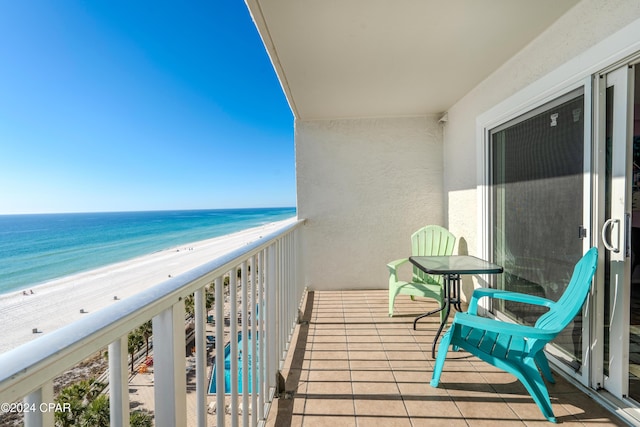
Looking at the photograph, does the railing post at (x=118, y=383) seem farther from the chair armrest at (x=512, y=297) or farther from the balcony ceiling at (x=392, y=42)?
the chair armrest at (x=512, y=297)

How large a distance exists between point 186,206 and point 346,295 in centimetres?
4158

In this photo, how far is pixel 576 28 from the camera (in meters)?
1.93

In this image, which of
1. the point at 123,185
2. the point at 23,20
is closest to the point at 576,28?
the point at 23,20

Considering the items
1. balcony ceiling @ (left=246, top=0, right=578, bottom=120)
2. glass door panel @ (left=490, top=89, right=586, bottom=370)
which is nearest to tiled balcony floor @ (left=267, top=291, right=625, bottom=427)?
glass door panel @ (left=490, top=89, right=586, bottom=370)

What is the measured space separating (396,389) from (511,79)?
2534 millimetres

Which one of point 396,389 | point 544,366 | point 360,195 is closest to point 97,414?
point 396,389

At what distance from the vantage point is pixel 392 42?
7.47 feet

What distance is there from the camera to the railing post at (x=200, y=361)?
0.94 m

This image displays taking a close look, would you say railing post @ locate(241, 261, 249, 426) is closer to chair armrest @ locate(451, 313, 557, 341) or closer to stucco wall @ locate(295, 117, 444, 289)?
chair armrest @ locate(451, 313, 557, 341)

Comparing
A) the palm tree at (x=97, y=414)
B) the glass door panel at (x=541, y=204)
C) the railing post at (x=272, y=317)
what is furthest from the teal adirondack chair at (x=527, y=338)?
the palm tree at (x=97, y=414)

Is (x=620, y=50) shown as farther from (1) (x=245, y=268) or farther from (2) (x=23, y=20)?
(2) (x=23, y=20)

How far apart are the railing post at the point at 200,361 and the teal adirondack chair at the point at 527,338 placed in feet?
4.63

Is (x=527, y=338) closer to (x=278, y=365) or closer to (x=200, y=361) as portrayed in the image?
(x=278, y=365)

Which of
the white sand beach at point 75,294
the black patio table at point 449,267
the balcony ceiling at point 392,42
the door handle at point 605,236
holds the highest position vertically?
the balcony ceiling at point 392,42
